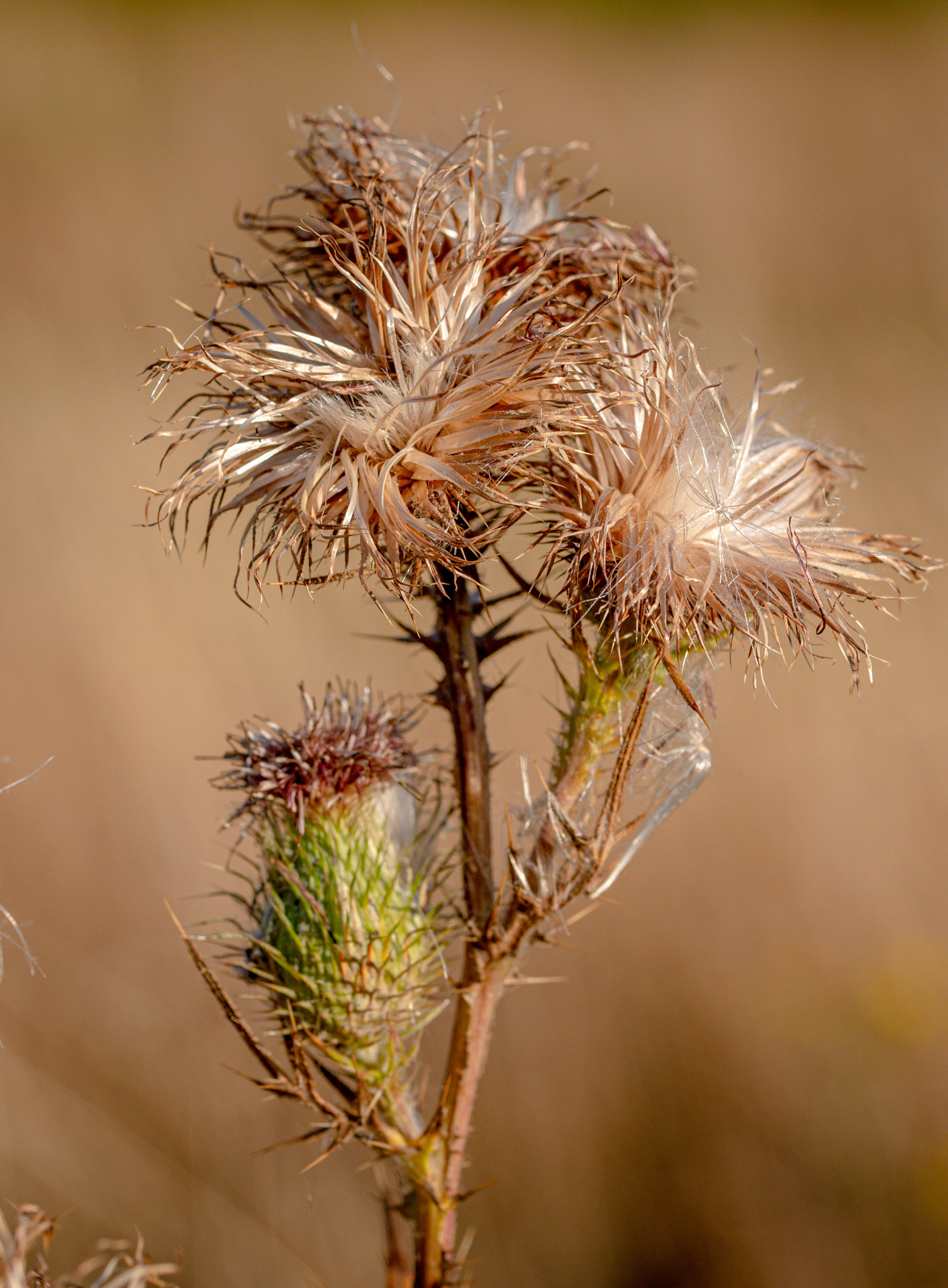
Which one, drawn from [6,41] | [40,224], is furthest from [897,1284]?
[6,41]

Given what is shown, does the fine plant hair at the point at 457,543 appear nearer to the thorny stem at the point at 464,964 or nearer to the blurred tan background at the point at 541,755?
the thorny stem at the point at 464,964

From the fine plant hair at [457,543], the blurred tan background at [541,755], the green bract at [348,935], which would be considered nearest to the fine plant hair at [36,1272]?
the fine plant hair at [457,543]

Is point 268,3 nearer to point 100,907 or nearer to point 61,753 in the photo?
point 61,753

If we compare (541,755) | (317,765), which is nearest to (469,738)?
(317,765)

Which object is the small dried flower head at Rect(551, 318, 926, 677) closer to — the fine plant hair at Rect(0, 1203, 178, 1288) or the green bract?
the green bract

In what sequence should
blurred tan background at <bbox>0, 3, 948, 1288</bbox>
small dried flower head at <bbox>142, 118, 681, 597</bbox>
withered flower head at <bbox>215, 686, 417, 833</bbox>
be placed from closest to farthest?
1. small dried flower head at <bbox>142, 118, 681, 597</bbox>
2. withered flower head at <bbox>215, 686, 417, 833</bbox>
3. blurred tan background at <bbox>0, 3, 948, 1288</bbox>

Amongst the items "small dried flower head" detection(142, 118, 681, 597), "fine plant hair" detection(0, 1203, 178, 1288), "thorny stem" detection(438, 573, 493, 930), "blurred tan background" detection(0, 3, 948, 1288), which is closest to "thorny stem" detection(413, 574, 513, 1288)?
"thorny stem" detection(438, 573, 493, 930)
